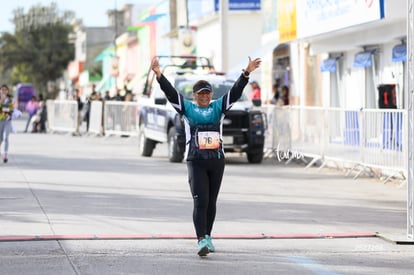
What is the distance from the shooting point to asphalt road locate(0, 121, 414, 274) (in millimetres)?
10484

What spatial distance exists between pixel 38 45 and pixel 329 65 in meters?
78.4

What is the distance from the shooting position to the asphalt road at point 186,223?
10484 mm

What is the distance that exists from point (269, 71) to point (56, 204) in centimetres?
2372

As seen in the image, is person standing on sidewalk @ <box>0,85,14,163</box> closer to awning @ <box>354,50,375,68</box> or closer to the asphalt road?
the asphalt road

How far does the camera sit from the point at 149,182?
1950 centimetres

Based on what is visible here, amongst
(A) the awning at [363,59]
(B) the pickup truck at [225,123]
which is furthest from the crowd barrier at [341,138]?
(A) the awning at [363,59]

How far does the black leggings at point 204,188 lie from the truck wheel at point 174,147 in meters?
12.7

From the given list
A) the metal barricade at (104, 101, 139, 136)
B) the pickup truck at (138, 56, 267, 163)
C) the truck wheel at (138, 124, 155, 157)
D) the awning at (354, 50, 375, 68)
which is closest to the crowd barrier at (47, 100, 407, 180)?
the pickup truck at (138, 56, 267, 163)

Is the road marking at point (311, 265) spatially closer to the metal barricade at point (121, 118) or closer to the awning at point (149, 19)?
the metal barricade at point (121, 118)

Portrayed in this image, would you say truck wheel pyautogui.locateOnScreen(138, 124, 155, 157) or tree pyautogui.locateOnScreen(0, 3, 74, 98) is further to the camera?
tree pyautogui.locateOnScreen(0, 3, 74, 98)

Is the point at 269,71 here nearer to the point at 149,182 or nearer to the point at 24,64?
the point at 149,182

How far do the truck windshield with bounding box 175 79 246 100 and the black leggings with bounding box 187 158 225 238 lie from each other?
1260cm

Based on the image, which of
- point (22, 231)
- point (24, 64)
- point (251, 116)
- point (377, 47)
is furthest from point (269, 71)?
point (24, 64)

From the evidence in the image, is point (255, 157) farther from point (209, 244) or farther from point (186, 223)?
point (209, 244)
